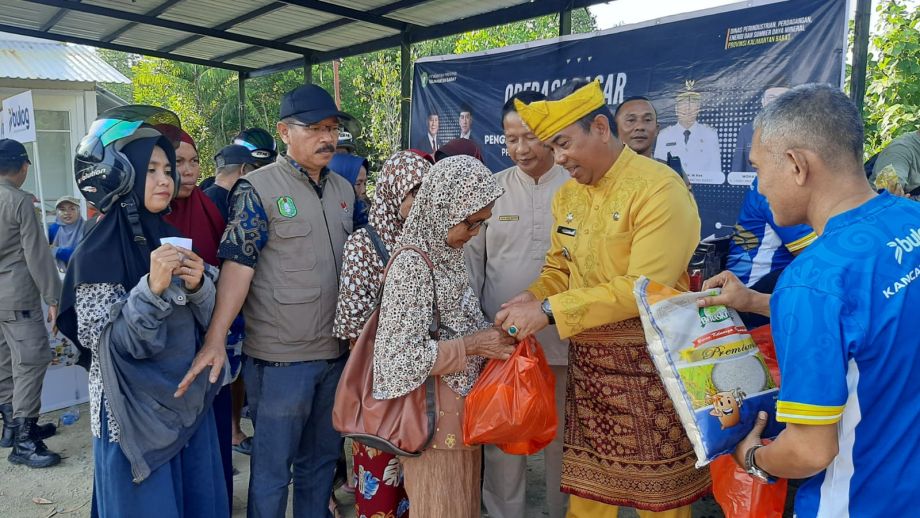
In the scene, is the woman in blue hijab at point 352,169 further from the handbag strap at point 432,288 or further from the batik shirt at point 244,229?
the handbag strap at point 432,288

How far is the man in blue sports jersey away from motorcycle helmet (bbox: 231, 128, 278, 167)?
3.30 metres

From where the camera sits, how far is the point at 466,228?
2186 mm

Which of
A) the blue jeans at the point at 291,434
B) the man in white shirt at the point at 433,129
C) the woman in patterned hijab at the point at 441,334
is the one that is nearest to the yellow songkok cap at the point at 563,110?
the woman in patterned hijab at the point at 441,334

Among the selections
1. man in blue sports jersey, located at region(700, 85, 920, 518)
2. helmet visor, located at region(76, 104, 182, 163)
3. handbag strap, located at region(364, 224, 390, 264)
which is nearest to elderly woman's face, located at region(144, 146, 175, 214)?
helmet visor, located at region(76, 104, 182, 163)

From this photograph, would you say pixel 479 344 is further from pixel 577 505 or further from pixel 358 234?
pixel 577 505

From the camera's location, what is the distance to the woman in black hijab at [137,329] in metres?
1.97

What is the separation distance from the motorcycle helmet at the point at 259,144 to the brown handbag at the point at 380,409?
86.7 inches

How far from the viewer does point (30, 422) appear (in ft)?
13.7

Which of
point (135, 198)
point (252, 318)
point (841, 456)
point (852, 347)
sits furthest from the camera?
point (252, 318)

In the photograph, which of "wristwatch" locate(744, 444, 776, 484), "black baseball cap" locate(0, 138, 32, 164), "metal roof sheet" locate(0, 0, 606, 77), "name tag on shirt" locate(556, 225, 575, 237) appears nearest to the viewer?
"wristwatch" locate(744, 444, 776, 484)

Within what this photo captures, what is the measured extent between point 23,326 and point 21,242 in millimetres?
584

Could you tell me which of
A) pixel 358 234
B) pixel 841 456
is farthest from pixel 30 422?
pixel 841 456

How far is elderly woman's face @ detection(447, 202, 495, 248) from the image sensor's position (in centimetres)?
216

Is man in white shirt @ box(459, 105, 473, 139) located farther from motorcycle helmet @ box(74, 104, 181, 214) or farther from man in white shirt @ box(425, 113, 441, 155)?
motorcycle helmet @ box(74, 104, 181, 214)
